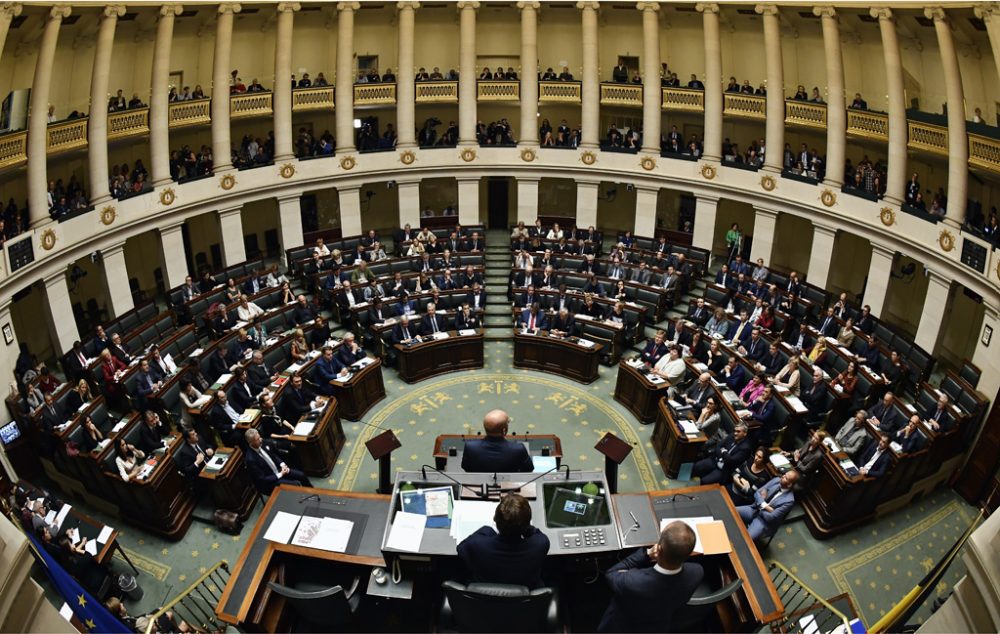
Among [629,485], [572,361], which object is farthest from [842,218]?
[629,485]

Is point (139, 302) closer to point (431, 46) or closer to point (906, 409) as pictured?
point (431, 46)

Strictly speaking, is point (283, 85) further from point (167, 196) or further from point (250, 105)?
point (167, 196)

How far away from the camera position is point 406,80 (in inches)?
796

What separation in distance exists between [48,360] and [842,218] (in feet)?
67.5

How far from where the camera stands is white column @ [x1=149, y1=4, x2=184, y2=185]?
1681 cm

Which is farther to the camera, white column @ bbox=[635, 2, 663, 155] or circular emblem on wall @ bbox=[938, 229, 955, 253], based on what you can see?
white column @ bbox=[635, 2, 663, 155]

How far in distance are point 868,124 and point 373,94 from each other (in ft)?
46.8

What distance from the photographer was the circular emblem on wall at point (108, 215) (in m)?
15.8

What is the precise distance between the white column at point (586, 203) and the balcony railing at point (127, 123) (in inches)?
501

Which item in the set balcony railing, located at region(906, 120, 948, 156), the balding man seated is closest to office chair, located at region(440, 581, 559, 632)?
the balding man seated

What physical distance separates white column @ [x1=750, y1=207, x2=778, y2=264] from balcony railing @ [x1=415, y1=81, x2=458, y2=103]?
10117mm

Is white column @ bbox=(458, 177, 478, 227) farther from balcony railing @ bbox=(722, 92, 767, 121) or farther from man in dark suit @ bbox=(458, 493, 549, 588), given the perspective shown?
man in dark suit @ bbox=(458, 493, 549, 588)

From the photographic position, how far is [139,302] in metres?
18.9

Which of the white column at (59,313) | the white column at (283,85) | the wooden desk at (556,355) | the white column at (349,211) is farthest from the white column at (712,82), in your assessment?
the white column at (59,313)
